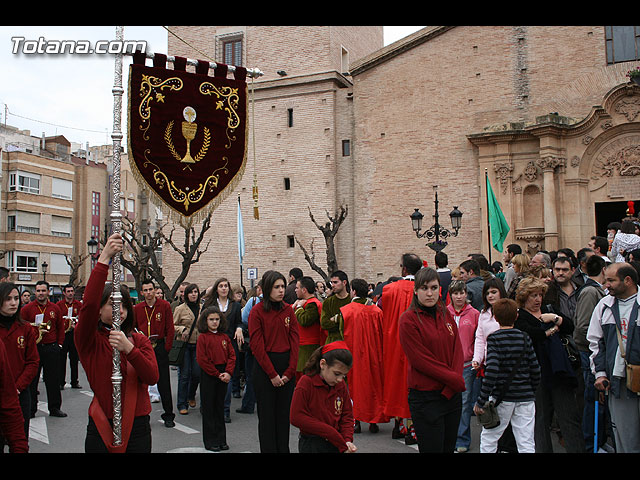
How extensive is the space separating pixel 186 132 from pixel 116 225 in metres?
1.30

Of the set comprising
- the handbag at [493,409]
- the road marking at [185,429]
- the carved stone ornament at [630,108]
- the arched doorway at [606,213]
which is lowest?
the road marking at [185,429]

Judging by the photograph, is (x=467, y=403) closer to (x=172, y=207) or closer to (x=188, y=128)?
(x=172, y=207)

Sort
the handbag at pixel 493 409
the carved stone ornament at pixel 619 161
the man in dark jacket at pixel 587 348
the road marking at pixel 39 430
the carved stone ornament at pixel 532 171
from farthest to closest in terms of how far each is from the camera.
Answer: the carved stone ornament at pixel 532 171, the carved stone ornament at pixel 619 161, the road marking at pixel 39 430, the man in dark jacket at pixel 587 348, the handbag at pixel 493 409

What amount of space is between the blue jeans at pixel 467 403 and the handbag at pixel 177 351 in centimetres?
460

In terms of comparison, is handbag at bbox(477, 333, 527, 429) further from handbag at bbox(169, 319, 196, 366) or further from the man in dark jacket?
handbag at bbox(169, 319, 196, 366)

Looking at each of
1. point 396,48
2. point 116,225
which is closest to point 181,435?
point 116,225

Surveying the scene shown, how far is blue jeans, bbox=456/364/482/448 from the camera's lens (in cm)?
725

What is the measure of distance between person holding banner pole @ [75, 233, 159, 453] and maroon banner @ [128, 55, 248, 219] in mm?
1285

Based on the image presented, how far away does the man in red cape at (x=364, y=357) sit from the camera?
814 cm

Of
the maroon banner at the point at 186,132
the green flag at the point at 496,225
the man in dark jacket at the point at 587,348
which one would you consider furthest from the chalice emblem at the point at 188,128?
the green flag at the point at 496,225

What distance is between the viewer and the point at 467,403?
737cm

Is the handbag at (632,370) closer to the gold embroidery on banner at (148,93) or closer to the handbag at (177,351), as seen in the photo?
the gold embroidery on banner at (148,93)
